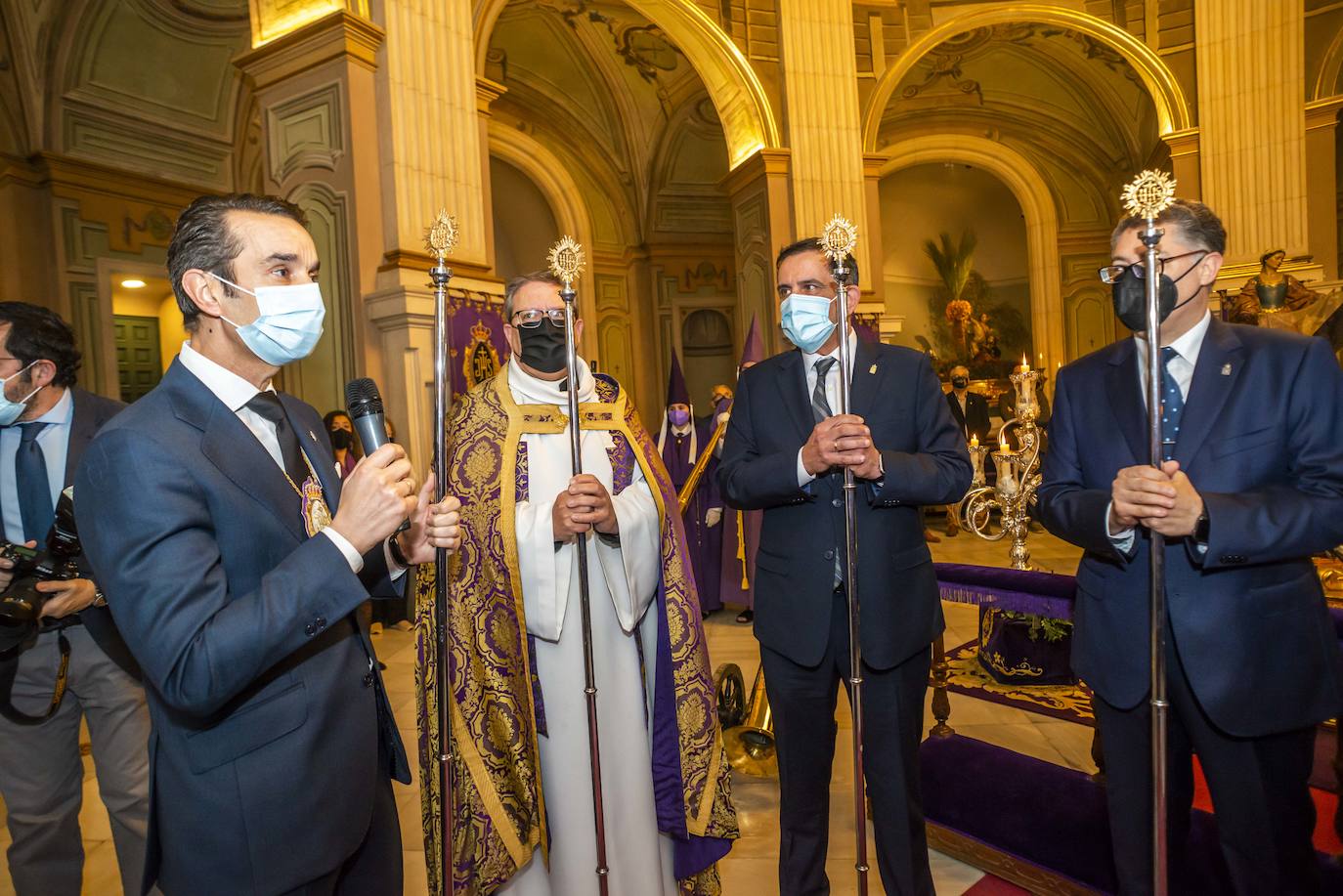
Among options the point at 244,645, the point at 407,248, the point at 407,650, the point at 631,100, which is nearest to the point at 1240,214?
the point at 631,100

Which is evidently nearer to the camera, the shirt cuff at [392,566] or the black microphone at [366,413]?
the black microphone at [366,413]

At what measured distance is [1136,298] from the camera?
1.60 meters

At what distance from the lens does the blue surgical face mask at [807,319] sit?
218 cm

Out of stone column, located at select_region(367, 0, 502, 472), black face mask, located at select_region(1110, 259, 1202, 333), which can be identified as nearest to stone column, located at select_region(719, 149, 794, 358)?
stone column, located at select_region(367, 0, 502, 472)

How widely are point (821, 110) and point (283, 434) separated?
25.9ft

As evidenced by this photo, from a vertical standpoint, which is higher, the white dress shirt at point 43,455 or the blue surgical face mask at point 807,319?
the blue surgical face mask at point 807,319

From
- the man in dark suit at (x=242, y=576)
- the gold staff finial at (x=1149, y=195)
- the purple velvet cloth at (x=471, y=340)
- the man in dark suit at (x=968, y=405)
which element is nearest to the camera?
the man in dark suit at (x=242, y=576)

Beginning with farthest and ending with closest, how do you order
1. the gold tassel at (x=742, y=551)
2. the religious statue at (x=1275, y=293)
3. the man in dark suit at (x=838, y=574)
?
the gold tassel at (x=742, y=551) → the religious statue at (x=1275, y=293) → the man in dark suit at (x=838, y=574)

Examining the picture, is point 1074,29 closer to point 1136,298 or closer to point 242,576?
point 1136,298

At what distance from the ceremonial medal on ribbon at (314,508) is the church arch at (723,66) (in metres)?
7.52

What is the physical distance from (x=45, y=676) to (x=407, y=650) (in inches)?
139

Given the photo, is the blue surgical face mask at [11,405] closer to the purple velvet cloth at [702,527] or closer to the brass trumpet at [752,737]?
the brass trumpet at [752,737]

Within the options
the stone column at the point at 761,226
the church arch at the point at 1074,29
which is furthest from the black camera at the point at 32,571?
the church arch at the point at 1074,29

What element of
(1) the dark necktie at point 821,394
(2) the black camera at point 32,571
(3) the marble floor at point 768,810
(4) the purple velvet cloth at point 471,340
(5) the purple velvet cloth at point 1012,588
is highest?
(4) the purple velvet cloth at point 471,340
